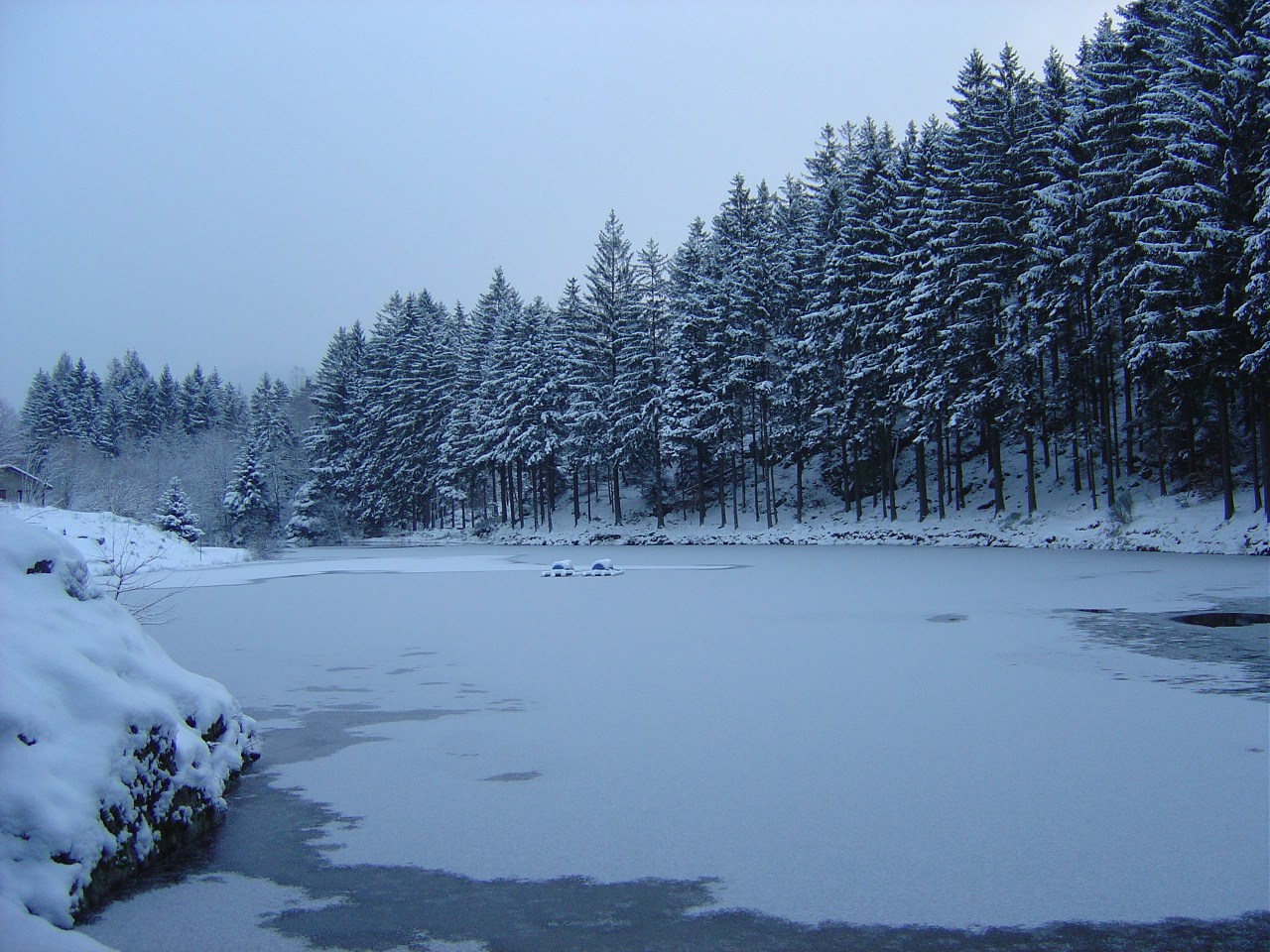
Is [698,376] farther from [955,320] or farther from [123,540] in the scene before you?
[123,540]

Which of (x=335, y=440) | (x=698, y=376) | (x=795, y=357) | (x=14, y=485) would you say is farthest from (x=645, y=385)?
(x=14, y=485)

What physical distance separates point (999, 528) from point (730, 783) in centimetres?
2878

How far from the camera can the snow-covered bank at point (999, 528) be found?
2408cm

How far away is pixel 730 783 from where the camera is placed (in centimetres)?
574

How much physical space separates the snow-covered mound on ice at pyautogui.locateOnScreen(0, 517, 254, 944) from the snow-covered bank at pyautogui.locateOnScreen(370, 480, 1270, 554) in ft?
80.4

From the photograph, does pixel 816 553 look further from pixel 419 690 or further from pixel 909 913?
pixel 909 913

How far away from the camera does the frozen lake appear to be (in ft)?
13.1

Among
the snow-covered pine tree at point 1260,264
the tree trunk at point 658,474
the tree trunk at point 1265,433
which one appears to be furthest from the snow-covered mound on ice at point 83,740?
the tree trunk at point 658,474

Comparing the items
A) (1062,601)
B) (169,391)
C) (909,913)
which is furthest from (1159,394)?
(169,391)

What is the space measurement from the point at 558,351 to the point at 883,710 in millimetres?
46499

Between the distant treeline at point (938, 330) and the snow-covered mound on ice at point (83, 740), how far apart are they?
78.9 feet

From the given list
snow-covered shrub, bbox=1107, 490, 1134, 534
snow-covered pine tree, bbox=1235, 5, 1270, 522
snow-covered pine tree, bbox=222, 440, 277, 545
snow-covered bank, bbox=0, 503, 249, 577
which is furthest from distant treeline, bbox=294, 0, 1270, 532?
snow-covered bank, bbox=0, 503, 249, 577

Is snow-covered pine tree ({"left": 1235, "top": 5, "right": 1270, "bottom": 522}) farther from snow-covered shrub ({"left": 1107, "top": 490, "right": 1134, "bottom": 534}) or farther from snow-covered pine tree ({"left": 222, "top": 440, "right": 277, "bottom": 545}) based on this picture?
snow-covered pine tree ({"left": 222, "top": 440, "right": 277, "bottom": 545})

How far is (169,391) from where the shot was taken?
343ft
